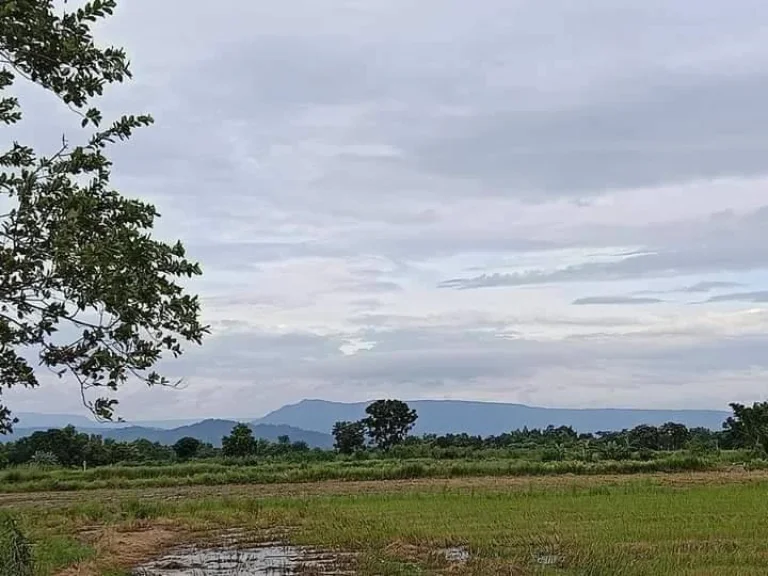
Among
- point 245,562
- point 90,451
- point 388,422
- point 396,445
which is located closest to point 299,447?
point 388,422

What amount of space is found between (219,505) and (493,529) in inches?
343

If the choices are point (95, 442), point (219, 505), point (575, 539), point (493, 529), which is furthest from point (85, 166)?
point (95, 442)

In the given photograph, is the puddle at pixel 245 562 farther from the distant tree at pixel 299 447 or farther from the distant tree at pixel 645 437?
the distant tree at pixel 645 437

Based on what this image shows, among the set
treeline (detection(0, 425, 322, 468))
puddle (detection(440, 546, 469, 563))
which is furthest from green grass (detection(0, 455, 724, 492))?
puddle (detection(440, 546, 469, 563))

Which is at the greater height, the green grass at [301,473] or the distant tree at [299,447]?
the distant tree at [299,447]

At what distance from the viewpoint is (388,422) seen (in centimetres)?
5166

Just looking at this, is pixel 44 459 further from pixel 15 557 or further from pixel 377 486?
pixel 15 557

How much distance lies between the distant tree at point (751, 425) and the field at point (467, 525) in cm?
1400

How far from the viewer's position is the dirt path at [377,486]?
27391 mm

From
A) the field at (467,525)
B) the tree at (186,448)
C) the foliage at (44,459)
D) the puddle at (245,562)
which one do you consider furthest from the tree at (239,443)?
the puddle at (245,562)

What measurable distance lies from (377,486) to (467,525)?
44.8ft

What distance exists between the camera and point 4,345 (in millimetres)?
5070

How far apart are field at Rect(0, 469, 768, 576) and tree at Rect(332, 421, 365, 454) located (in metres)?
21.6

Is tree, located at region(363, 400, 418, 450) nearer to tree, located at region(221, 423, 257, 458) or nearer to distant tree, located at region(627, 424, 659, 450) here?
tree, located at region(221, 423, 257, 458)
